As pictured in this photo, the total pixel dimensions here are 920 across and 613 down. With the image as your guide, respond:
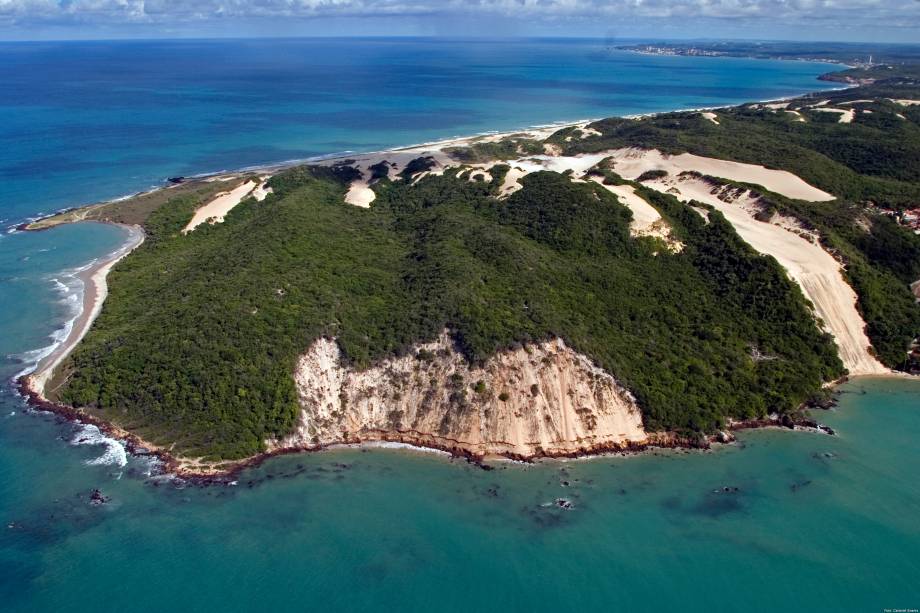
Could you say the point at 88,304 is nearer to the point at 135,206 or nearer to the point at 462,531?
the point at 135,206

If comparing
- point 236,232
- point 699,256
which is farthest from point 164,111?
point 699,256

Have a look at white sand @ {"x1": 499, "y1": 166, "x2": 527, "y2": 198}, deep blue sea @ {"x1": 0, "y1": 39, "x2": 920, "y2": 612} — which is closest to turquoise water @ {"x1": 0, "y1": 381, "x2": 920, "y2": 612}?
deep blue sea @ {"x1": 0, "y1": 39, "x2": 920, "y2": 612}

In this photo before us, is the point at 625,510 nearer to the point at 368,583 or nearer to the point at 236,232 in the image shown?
the point at 368,583

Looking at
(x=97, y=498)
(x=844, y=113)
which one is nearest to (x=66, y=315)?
(x=97, y=498)

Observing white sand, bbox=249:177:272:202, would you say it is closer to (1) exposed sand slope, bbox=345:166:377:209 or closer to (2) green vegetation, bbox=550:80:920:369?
(1) exposed sand slope, bbox=345:166:377:209

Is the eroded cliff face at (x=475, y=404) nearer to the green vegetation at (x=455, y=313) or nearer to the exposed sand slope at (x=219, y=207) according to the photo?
the green vegetation at (x=455, y=313)

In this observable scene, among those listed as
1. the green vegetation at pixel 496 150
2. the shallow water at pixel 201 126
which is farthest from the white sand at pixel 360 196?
the shallow water at pixel 201 126
